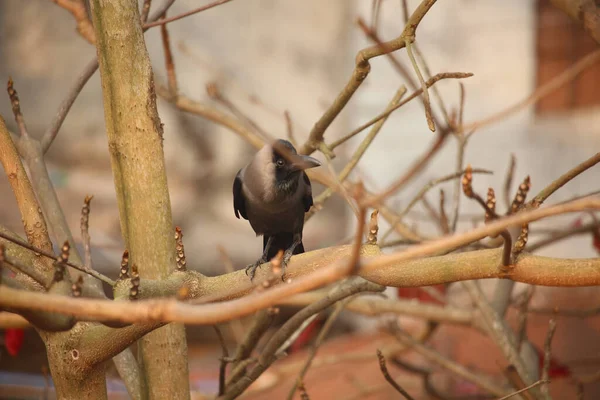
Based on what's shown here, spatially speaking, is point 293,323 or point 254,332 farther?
point 254,332

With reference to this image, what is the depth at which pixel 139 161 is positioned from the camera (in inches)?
53.7

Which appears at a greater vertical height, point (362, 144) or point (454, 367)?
point (362, 144)

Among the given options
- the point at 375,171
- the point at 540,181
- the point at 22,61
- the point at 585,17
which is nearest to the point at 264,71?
the point at 375,171

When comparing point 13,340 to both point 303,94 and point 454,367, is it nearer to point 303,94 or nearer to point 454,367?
point 454,367

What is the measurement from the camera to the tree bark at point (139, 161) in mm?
1331

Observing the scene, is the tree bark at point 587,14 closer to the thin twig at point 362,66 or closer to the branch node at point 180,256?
the thin twig at point 362,66

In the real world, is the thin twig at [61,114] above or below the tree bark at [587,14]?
above

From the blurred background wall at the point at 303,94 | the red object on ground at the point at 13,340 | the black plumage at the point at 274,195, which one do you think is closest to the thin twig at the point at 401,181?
the black plumage at the point at 274,195

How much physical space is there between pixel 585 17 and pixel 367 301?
1.21 m

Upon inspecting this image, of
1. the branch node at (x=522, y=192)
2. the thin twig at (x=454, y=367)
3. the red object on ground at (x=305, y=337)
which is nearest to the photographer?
the branch node at (x=522, y=192)

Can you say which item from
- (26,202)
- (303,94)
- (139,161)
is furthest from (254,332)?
(303,94)

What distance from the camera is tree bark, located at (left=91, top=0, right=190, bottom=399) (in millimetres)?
1331

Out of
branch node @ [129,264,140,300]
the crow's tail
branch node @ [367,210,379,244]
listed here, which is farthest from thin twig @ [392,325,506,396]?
branch node @ [129,264,140,300]

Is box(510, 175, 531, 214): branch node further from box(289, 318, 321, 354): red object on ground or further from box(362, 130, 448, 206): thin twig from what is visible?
box(289, 318, 321, 354): red object on ground
